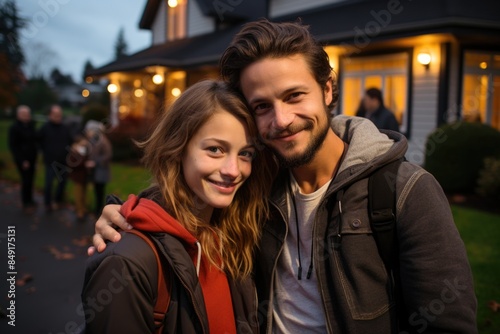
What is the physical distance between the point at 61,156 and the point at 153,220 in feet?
31.2

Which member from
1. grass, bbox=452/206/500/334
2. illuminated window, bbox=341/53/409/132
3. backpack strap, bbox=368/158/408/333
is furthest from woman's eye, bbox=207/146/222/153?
illuminated window, bbox=341/53/409/132

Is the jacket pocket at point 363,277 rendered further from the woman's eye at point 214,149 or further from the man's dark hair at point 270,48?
the man's dark hair at point 270,48

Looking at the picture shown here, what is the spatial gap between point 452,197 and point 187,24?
15.7 metres

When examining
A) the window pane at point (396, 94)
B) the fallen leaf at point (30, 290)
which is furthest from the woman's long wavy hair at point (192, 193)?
the window pane at point (396, 94)

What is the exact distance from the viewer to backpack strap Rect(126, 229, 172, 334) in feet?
5.91

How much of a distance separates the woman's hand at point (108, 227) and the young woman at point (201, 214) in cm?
6

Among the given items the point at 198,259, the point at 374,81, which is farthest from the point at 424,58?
the point at 198,259

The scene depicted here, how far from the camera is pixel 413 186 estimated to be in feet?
6.13

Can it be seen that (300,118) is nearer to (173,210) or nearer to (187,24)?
(173,210)

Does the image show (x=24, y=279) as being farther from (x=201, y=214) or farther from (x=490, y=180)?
(x=490, y=180)

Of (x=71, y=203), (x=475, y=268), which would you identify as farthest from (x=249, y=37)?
(x=71, y=203)

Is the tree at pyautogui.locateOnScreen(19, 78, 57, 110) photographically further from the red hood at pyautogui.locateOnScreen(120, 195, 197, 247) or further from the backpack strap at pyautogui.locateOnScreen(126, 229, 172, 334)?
the backpack strap at pyautogui.locateOnScreen(126, 229, 172, 334)

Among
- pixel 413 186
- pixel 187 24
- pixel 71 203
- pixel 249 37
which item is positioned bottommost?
pixel 71 203

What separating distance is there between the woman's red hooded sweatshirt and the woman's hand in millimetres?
45
